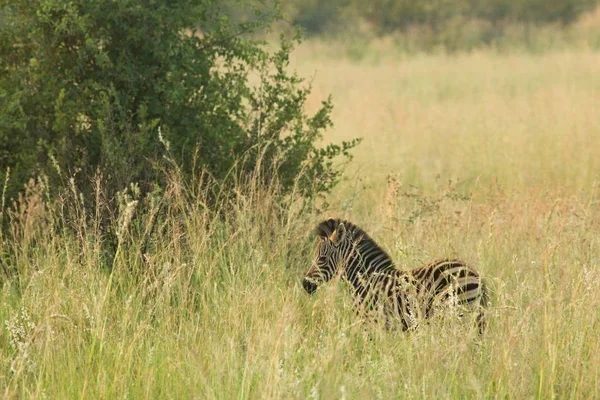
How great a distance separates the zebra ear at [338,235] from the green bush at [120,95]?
54.8 inches

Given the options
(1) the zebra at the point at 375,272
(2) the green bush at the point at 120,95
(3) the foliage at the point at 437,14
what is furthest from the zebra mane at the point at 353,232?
(3) the foliage at the point at 437,14

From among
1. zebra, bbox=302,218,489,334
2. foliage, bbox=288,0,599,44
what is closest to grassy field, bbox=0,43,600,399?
zebra, bbox=302,218,489,334

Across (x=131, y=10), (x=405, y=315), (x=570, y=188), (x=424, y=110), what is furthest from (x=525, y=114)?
(x=405, y=315)

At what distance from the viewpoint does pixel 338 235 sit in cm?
513

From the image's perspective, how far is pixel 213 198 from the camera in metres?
6.83

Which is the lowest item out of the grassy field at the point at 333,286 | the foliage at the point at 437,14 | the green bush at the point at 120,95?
the grassy field at the point at 333,286

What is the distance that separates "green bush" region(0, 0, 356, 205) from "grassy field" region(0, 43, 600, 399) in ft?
1.01

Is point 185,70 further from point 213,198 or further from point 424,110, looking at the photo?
point 424,110

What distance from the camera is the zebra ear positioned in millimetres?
5094

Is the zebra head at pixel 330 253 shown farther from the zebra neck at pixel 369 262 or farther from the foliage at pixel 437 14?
the foliage at pixel 437 14

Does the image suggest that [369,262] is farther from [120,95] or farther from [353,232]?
[120,95]

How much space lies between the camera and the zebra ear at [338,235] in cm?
509

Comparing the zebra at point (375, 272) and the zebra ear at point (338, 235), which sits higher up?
the zebra ear at point (338, 235)

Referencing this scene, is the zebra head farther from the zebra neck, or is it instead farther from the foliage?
the foliage
